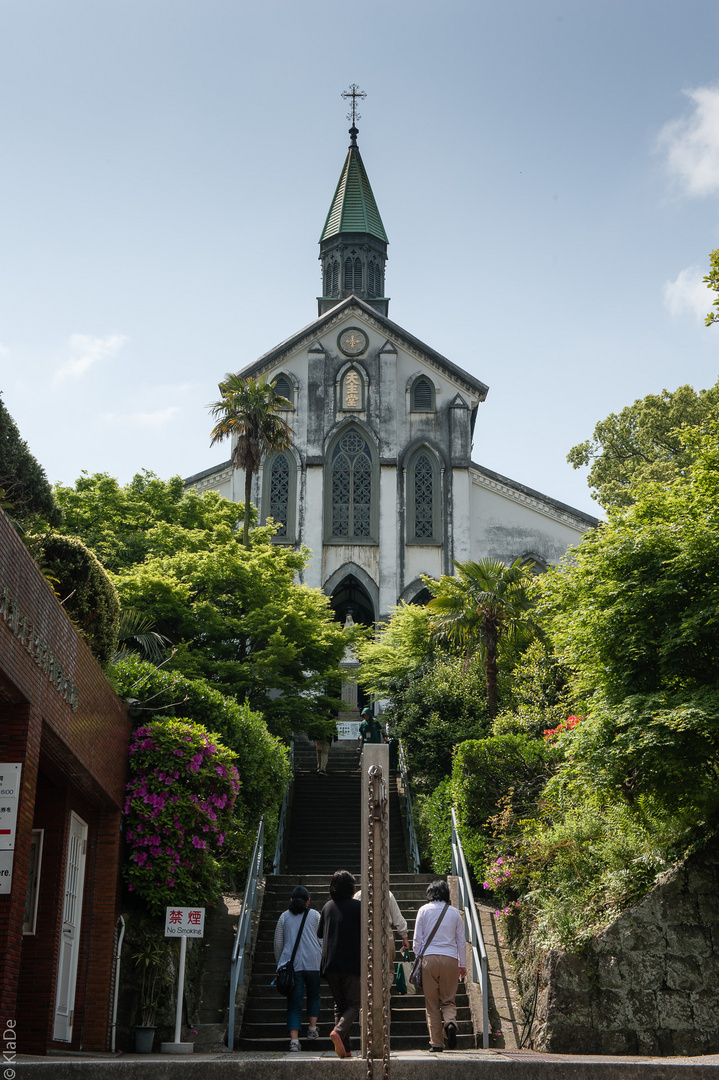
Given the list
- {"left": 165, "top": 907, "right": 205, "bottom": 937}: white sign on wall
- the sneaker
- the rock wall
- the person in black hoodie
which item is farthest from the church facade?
the sneaker

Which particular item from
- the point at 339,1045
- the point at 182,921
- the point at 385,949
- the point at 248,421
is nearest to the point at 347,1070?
the point at 385,949

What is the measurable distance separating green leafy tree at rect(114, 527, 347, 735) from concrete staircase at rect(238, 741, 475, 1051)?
182 cm

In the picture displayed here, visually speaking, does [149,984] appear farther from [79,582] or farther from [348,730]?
[348,730]

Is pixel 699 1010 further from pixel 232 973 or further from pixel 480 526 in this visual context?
pixel 480 526

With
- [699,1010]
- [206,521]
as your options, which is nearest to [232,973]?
[699,1010]

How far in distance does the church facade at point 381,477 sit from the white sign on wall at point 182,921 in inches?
972

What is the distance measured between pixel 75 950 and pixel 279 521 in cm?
2572

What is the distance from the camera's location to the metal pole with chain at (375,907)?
6320mm

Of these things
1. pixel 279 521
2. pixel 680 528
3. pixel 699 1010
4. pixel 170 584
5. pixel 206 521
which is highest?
pixel 279 521

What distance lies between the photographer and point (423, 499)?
1485 inches

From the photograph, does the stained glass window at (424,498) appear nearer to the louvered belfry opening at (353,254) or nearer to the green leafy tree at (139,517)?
the green leafy tree at (139,517)

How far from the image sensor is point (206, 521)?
28.1 meters

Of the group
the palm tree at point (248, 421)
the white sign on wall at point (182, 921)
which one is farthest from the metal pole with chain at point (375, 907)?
the palm tree at point (248, 421)

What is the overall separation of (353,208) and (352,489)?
17112 mm
